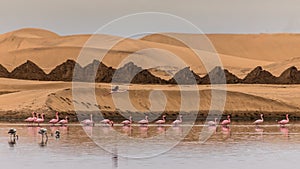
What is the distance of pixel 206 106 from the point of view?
56.2 meters

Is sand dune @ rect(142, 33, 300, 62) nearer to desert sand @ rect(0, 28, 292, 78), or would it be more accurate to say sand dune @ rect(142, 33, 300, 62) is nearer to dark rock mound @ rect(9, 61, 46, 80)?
desert sand @ rect(0, 28, 292, 78)

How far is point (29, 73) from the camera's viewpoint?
76.6 meters

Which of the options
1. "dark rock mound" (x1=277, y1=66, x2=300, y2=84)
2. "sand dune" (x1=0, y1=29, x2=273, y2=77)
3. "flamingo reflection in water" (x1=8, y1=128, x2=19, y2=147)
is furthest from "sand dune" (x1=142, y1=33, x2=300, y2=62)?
"flamingo reflection in water" (x1=8, y1=128, x2=19, y2=147)

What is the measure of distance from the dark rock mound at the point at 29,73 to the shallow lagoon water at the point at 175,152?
3674cm

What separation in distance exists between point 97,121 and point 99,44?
2148 inches

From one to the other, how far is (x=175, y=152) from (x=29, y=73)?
161ft

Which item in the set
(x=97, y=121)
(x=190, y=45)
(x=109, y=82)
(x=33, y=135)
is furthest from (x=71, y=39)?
(x=33, y=135)

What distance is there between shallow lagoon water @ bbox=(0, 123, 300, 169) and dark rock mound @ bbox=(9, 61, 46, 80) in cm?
Answer: 3674

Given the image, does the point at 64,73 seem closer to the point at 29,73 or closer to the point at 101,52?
the point at 29,73

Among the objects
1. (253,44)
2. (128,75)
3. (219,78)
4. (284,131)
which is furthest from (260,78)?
(253,44)

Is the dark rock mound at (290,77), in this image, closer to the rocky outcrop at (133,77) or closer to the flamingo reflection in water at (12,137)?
the rocky outcrop at (133,77)

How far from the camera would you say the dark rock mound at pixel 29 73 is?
75438 mm

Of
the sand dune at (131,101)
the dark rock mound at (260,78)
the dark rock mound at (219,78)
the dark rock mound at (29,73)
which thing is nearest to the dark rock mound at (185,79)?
the dark rock mound at (219,78)

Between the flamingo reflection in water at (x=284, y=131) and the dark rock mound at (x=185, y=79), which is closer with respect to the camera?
the flamingo reflection in water at (x=284, y=131)
